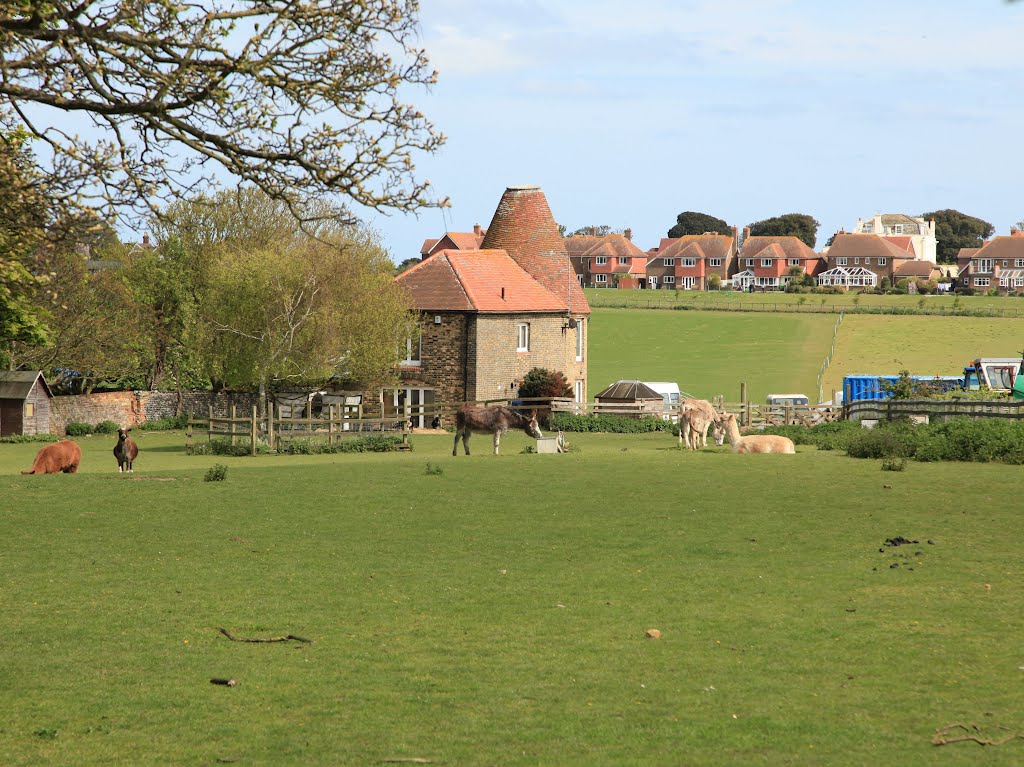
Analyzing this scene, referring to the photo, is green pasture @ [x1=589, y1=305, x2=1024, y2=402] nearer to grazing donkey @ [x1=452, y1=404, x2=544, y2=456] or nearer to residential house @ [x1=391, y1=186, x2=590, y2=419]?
residential house @ [x1=391, y1=186, x2=590, y2=419]

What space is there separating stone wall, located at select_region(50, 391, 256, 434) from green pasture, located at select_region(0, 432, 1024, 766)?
3420 cm

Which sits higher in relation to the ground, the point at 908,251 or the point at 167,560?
the point at 908,251

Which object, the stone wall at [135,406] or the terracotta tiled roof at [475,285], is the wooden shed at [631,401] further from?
the stone wall at [135,406]

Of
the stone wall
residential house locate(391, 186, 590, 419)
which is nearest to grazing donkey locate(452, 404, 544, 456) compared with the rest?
residential house locate(391, 186, 590, 419)

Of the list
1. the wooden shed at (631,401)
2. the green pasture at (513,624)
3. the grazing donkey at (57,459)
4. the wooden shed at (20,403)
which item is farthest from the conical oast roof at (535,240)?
the green pasture at (513,624)

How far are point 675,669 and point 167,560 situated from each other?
832 centimetres

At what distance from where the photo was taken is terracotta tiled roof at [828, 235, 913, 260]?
632 feet

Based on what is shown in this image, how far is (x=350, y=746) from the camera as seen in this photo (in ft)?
28.9

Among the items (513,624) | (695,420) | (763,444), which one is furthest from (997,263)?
(513,624)

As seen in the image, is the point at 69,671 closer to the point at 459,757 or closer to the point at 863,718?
the point at 459,757

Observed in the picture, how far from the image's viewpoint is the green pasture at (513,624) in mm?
9062

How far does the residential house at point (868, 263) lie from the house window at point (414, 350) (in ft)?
467

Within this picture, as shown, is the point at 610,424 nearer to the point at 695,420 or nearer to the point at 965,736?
the point at 695,420

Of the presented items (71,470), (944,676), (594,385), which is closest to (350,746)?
(944,676)
